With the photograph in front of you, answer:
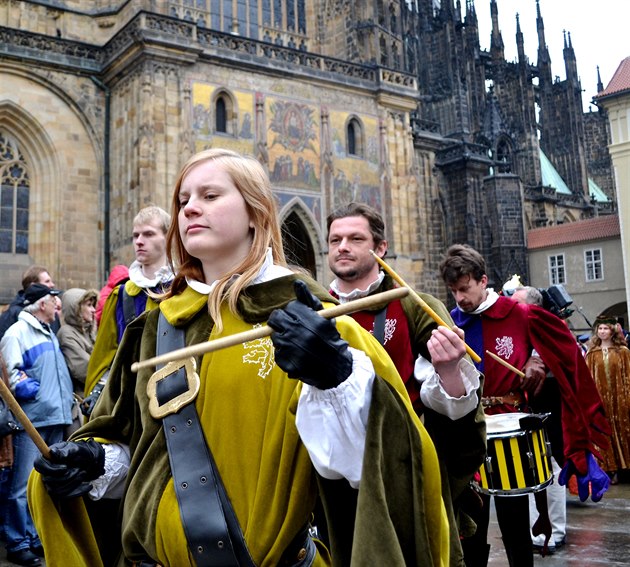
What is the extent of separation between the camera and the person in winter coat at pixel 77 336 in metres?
5.55

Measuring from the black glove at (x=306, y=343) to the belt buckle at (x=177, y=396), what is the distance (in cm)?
35

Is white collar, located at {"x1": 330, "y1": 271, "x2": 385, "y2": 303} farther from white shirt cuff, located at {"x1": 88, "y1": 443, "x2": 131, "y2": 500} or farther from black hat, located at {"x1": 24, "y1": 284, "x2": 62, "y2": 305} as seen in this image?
black hat, located at {"x1": 24, "y1": 284, "x2": 62, "y2": 305}

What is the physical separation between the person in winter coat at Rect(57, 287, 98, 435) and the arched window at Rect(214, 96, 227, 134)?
1281cm

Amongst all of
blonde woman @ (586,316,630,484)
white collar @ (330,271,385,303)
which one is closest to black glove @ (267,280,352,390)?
white collar @ (330,271,385,303)

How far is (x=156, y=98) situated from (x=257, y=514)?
16.4m

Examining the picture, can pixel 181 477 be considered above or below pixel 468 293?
below

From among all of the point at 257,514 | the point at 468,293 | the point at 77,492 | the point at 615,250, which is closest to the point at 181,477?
the point at 257,514

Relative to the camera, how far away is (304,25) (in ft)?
74.4

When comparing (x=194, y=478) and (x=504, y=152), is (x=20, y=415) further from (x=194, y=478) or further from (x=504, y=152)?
(x=504, y=152)

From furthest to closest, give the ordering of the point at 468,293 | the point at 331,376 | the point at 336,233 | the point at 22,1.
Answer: the point at 22,1 → the point at 468,293 → the point at 336,233 → the point at 331,376

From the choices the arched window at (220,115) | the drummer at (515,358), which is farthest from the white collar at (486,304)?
the arched window at (220,115)

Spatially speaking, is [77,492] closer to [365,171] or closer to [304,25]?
[365,171]

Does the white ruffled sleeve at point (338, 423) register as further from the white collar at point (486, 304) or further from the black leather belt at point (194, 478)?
the white collar at point (486, 304)

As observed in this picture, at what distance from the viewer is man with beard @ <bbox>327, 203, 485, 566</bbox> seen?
1.77 metres
